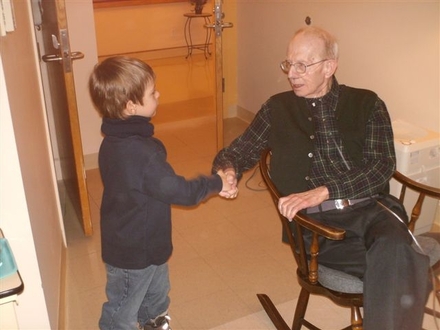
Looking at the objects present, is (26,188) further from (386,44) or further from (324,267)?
(386,44)

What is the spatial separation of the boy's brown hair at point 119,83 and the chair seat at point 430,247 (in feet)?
3.60

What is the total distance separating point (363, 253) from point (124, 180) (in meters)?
0.87

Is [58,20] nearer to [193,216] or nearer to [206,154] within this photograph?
[193,216]

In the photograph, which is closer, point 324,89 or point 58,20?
point 324,89

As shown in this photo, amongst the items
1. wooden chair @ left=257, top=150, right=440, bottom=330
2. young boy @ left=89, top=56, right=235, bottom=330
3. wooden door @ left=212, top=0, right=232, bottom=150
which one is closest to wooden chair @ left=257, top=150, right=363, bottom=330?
wooden chair @ left=257, top=150, right=440, bottom=330

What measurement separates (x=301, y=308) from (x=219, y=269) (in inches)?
27.4

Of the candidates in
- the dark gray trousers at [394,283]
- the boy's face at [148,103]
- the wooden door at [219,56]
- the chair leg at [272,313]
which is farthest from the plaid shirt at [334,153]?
the wooden door at [219,56]

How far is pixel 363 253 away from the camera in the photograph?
6.31 feet

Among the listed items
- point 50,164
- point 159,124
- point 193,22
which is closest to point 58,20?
point 50,164

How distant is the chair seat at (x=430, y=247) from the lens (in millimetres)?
1942

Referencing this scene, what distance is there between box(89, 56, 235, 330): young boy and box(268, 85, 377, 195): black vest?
0.29 m

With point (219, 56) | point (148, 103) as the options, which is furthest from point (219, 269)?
point (219, 56)

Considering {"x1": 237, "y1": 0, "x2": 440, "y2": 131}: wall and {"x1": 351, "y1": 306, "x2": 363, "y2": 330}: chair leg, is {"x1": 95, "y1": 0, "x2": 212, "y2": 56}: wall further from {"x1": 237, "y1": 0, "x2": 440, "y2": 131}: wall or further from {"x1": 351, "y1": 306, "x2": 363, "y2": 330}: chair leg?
{"x1": 351, "y1": 306, "x2": 363, "y2": 330}: chair leg

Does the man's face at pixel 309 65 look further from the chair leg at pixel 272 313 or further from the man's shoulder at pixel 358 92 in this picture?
the chair leg at pixel 272 313
